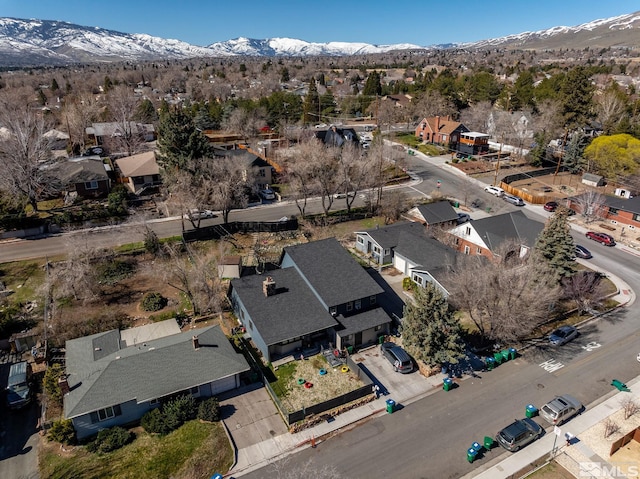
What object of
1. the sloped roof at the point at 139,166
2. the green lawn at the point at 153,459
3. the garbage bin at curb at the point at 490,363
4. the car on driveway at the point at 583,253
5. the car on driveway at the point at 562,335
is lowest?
the green lawn at the point at 153,459

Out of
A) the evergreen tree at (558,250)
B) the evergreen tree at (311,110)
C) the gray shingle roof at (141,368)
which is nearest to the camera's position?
the gray shingle roof at (141,368)

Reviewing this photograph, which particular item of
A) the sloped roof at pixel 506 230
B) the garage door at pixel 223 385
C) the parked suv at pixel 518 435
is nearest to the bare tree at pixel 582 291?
the sloped roof at pixel 506 230

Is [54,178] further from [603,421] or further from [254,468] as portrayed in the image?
[603,421]

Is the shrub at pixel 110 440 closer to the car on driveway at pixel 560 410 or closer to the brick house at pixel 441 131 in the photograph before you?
the car on driveway at pixel 560 410

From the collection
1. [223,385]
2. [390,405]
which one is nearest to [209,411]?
[223,385]

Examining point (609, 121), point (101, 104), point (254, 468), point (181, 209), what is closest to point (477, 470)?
point (254, 468)

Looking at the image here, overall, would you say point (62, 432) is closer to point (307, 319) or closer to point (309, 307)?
point (307, 319)

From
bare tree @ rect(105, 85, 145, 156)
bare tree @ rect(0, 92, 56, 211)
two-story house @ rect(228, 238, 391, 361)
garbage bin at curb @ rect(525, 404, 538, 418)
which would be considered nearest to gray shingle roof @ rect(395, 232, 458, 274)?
two-story house @ rect(228, 238, 391, 361)
